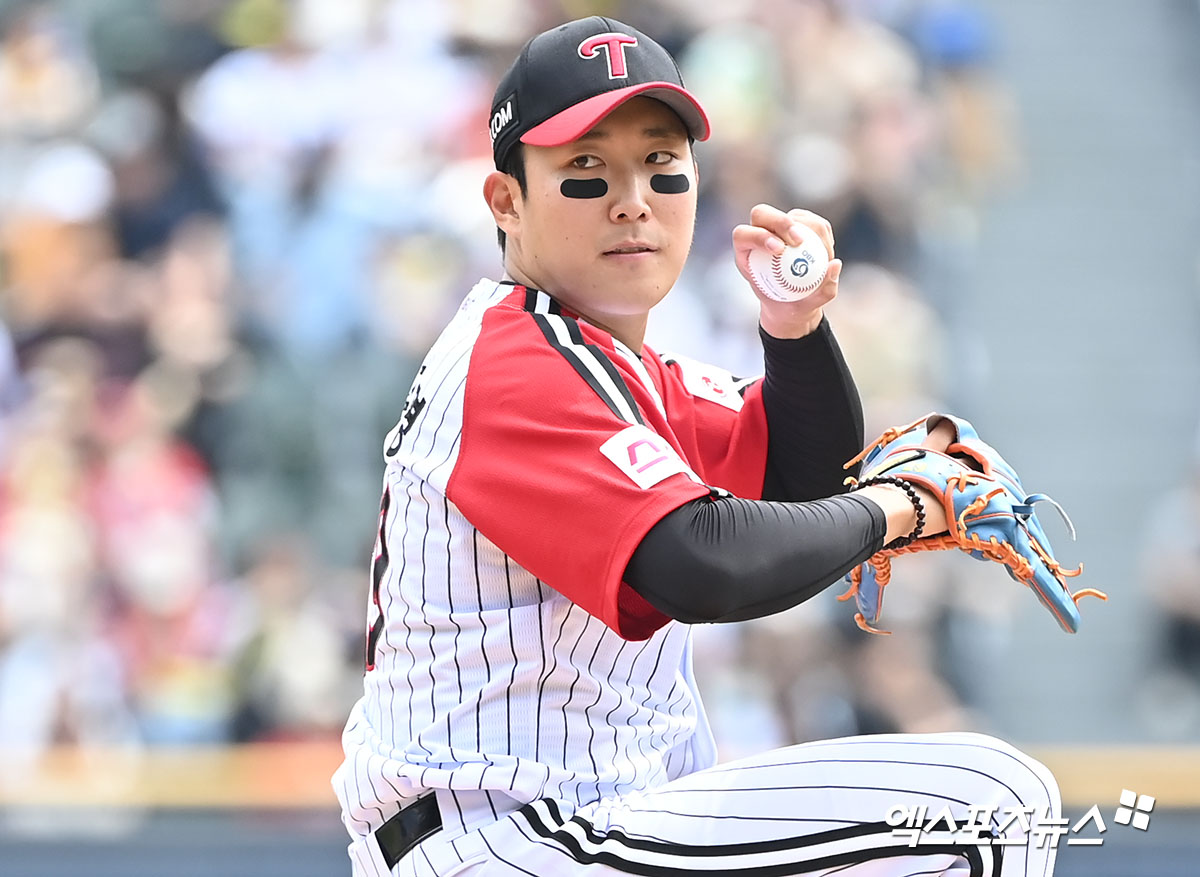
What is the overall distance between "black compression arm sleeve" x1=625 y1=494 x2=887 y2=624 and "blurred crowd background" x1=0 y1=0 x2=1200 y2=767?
4.02m

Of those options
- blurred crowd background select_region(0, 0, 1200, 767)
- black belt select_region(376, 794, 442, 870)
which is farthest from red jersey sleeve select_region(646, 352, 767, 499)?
blurred crowd background select_region(0, 0, 1200, 767)

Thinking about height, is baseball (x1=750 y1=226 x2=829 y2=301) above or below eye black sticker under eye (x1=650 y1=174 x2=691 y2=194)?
below

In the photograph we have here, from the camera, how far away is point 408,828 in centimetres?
237

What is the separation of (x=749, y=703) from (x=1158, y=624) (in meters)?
1.90

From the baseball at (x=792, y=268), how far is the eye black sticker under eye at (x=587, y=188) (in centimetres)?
25

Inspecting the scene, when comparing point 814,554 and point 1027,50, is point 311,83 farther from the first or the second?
point 814,554

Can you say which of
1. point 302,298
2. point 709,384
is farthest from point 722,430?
point 302,298

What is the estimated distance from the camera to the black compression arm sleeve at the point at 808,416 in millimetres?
2785

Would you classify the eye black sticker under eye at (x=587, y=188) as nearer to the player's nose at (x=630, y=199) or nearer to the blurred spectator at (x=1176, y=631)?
the player's nose at (x=630, y=199)

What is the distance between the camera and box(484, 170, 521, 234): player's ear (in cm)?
256

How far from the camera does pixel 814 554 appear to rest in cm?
214

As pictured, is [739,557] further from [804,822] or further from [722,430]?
[722,430]
